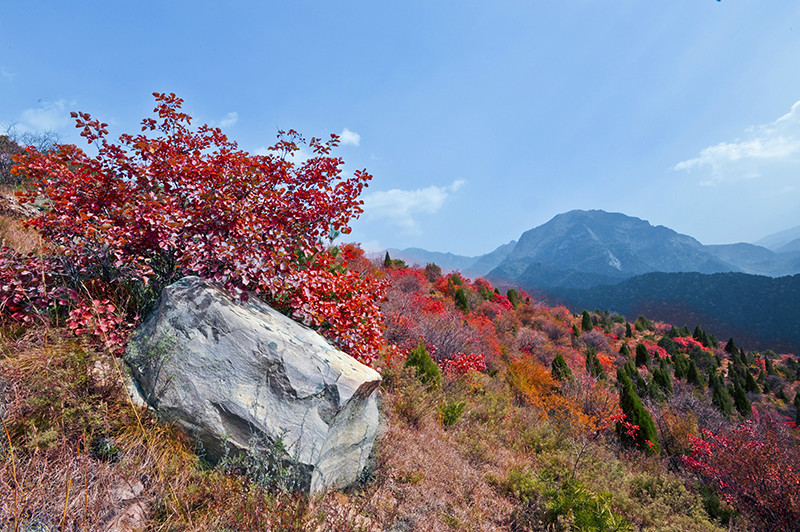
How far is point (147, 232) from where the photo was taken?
3559 mm

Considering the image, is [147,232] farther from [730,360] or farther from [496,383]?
[730,360]

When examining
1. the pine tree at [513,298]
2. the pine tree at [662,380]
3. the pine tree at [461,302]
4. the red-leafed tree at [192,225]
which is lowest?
the pine tree at [662,380]

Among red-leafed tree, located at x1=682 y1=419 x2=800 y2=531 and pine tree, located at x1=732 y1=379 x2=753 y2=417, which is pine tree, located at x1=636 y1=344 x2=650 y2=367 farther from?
red-leafed tree, located at x1=682 y1=419 x2=800 y2=531

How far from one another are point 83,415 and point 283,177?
305cm

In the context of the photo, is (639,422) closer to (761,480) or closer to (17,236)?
(761,480)

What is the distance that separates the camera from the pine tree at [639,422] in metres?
8.34

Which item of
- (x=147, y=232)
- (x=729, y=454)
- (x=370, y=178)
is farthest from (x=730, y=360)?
(x=147, y=232)

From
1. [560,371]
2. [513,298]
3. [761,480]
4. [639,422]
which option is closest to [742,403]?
[560,371]

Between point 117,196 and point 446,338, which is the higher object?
point 117,196

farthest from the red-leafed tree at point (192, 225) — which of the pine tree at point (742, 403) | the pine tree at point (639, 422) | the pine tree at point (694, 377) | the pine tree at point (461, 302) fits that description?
the pine tree at point (694, 377)

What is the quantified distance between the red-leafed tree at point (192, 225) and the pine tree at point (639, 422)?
833 cm

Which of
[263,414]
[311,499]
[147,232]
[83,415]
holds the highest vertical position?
[147,232]

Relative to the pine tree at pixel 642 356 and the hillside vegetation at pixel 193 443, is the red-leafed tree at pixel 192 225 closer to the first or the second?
the hillside vegetation at pixel 193 443

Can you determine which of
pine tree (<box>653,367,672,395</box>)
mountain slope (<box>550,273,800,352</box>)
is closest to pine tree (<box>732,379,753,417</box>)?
pine tree (<box>653,367,672,395</box>)
